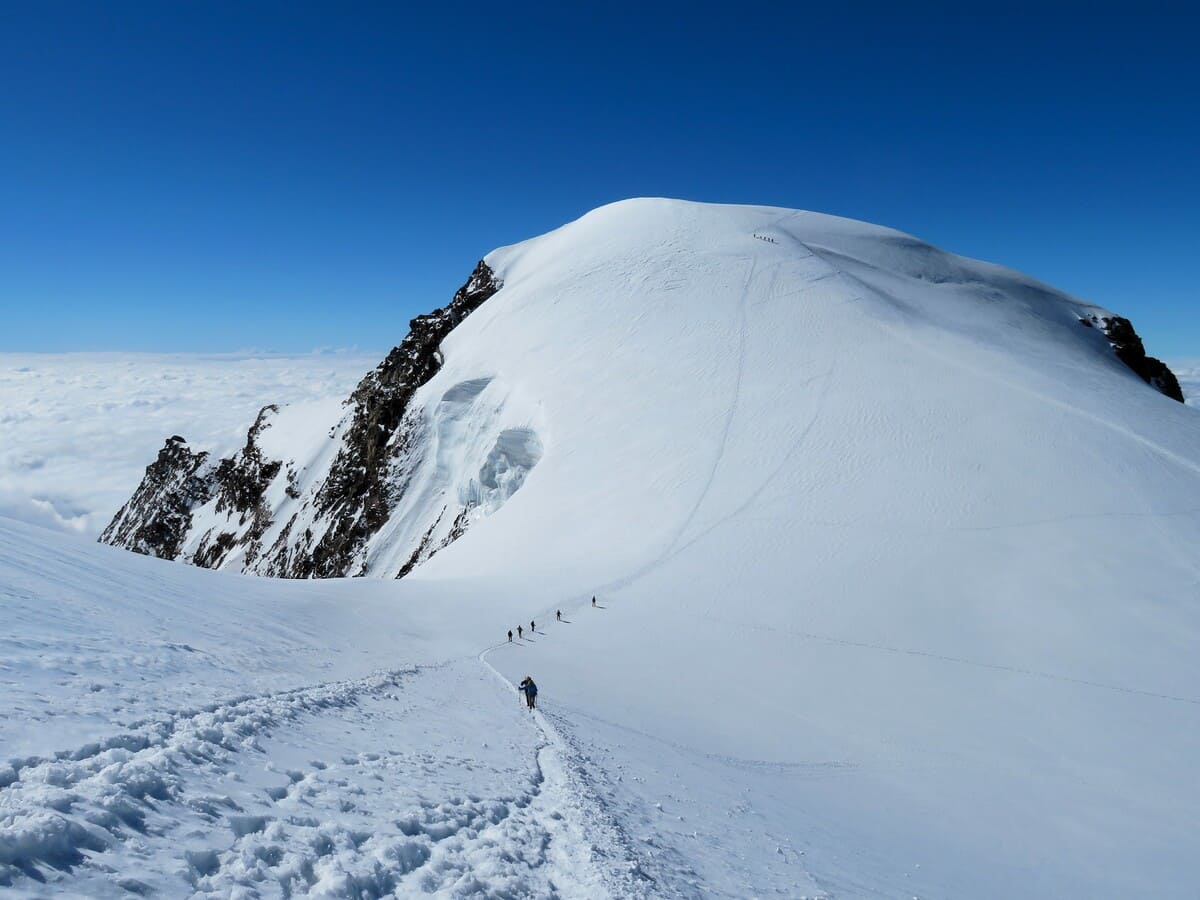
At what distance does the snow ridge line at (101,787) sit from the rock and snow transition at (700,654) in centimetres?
3

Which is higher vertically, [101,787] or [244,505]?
[101,787]

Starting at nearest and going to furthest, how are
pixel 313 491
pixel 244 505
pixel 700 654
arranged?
pixel 700 654
pixel 313 491
pixel 244 505

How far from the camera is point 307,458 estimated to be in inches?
3004

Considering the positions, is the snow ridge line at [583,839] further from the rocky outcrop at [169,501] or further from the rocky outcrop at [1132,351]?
the rocky outcrop at [169,501]

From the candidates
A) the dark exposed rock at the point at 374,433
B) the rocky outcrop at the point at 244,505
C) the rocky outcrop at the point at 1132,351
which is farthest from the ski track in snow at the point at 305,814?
the rocky outcrop at the point at 1132,351

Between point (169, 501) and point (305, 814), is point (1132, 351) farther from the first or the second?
point (169, 501)

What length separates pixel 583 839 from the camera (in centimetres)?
738

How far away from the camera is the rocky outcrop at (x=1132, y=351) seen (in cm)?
6322

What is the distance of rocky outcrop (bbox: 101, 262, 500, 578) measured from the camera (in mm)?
56250

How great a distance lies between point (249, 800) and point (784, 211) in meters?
81.4

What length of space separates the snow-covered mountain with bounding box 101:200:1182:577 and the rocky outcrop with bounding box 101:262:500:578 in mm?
298

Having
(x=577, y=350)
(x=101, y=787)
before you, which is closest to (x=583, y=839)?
(x=101, y=787)

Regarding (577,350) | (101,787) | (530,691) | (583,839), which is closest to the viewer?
(101,787)

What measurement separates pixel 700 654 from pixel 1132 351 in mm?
70659
